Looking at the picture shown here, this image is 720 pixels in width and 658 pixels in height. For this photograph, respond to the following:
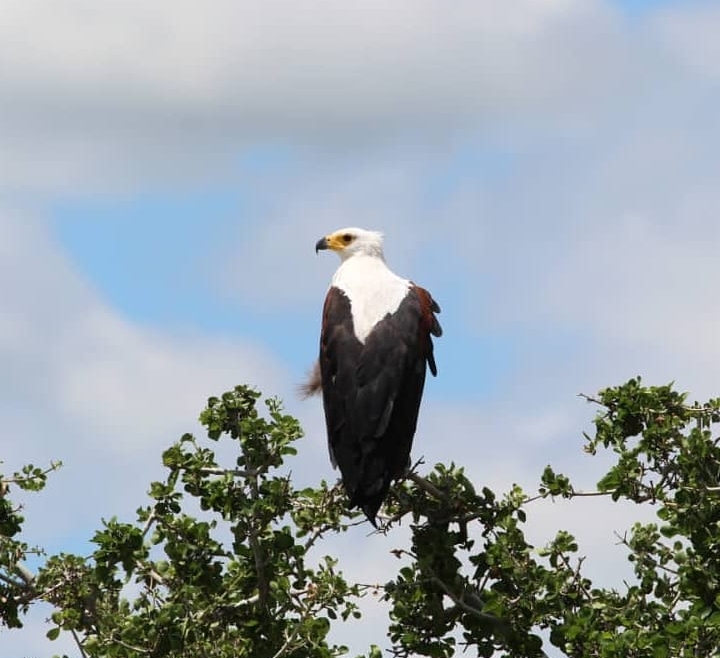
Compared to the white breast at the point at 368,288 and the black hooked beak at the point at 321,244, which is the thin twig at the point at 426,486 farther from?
the black hooked beak at the point at 321,244

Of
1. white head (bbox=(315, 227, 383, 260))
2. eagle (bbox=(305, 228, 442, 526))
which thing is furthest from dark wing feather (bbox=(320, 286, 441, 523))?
white head (bbox=(315, 227, 383, 260))

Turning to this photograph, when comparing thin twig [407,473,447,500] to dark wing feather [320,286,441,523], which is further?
dark wing feather [320,286,441,523]

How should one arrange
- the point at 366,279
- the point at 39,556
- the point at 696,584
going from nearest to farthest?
the point at 696,584 < the point at 39,556 < the point at 366,279

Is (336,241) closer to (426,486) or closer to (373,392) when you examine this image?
(373,392)

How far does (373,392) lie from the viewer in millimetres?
9461

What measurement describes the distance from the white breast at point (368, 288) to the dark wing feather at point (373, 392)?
0.19ft

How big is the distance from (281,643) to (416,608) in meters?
0.85

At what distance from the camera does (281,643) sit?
8.45 meters

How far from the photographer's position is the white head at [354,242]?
452 inches

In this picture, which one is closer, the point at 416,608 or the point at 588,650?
the point at 588,650

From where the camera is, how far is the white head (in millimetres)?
11469

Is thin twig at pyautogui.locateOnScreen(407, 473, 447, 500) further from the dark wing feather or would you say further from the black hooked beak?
the black hooked beak

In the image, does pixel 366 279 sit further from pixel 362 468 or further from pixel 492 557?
pixel 492 557

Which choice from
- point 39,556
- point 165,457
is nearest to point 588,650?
point 165,457
